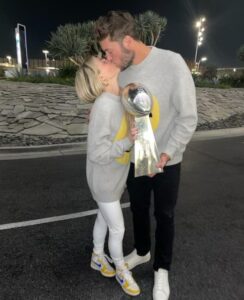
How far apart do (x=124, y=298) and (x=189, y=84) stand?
1835 mm

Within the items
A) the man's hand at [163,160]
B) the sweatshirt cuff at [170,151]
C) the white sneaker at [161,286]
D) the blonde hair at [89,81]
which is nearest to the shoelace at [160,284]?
the white sneaker at [161,286]

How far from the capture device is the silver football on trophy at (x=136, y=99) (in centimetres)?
174

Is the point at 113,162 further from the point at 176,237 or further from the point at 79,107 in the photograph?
the point at 79,107

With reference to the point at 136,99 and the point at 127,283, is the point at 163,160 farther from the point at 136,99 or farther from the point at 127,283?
the point at 127,283

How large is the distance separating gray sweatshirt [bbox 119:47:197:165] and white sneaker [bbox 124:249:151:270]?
47.6 inches

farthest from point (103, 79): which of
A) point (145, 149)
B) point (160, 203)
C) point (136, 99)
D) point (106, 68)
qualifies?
point (160, 203)

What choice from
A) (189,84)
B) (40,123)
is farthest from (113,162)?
(40,123)

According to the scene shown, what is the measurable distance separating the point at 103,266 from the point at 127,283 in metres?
0.31

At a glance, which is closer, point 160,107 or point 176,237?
point 160,107

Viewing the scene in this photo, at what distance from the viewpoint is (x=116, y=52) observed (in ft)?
6.40

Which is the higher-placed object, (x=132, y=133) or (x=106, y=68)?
(x=106, y=68)

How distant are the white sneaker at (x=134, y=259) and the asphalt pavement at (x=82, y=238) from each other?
0.17 feet

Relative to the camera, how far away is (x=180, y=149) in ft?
6.89

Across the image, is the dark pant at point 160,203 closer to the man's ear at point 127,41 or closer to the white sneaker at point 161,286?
the white sneaker at point 161,286
